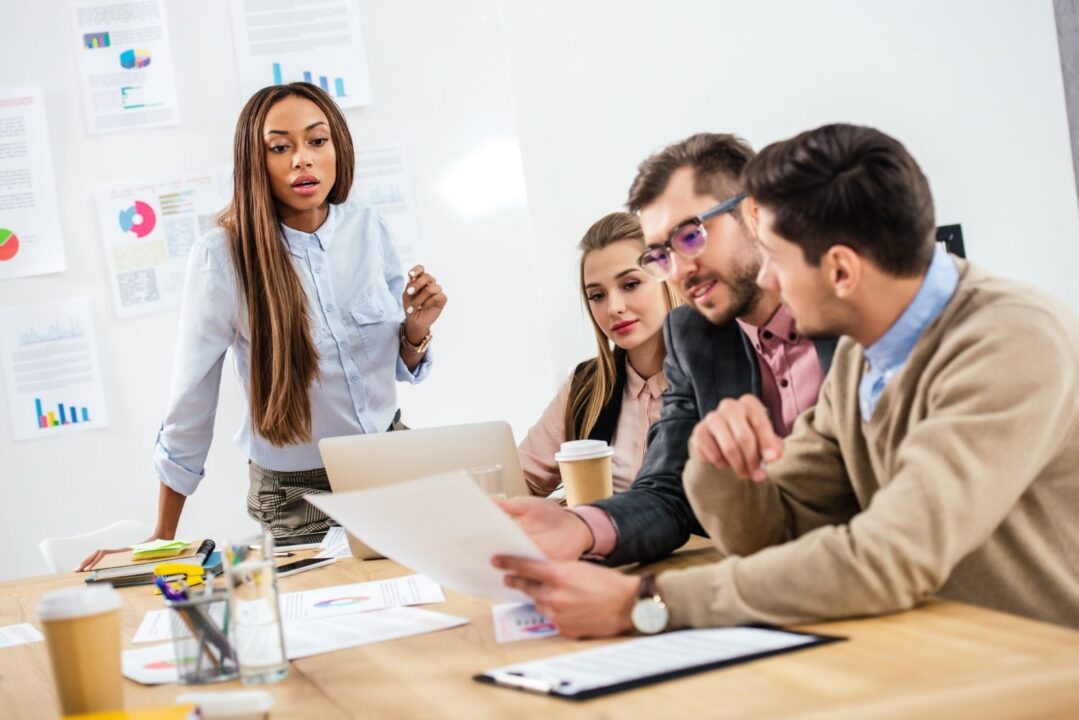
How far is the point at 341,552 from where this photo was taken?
85.4 inches

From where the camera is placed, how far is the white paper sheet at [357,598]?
1.61m

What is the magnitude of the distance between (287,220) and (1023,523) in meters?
2.17

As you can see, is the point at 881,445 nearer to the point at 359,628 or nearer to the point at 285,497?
the point at 359,628

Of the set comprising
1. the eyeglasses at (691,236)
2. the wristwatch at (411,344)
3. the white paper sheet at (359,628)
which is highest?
the eyeglasses at (691,236)

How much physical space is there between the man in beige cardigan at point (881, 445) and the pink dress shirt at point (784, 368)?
15.4 inches

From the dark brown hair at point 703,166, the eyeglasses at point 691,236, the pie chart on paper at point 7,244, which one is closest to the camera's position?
the eyeglasses at point 691,236

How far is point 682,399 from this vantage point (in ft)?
6.71

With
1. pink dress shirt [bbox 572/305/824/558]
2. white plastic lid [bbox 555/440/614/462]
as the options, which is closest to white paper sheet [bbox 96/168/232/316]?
white plastic lid [bbox 555/440/614/462]

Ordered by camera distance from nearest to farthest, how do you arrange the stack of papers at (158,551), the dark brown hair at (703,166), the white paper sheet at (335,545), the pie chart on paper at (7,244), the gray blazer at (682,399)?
the gray blazer at (682,399) < the dark brown hair at (703,166) < the white paper sheet at (335,545) < the stack of papers at (158,551) < the pie chart on paper at (7,244)

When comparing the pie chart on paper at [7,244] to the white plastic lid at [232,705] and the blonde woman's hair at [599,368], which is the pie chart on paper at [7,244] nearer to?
the blonde woman's hair at [599,368]

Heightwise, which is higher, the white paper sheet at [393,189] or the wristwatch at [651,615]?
the white paper sheet at [393,189]

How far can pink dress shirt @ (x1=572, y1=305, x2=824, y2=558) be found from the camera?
6.34 feet

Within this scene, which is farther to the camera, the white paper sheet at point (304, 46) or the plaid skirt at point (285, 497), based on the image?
the white paper sheet at point (304, 46)

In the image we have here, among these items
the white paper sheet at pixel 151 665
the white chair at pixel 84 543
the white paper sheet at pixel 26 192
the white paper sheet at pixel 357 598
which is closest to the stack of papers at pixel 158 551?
the white paper sheet at pixel 357 598
